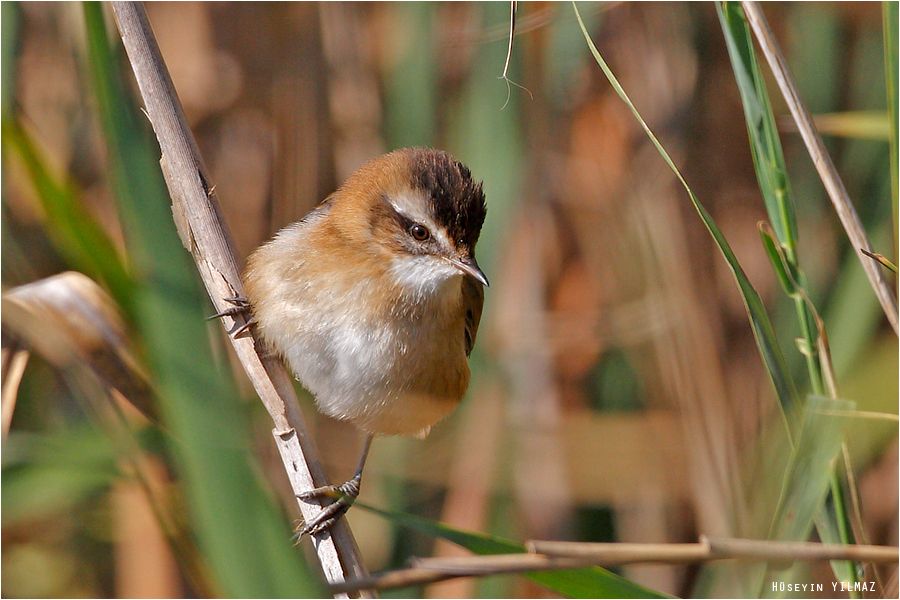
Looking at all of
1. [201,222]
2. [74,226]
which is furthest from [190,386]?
[201,222]

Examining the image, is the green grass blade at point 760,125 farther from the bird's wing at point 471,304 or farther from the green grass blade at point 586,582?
the bird's wing at point 471,304

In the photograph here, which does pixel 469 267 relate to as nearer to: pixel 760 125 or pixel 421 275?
pixel 421 275

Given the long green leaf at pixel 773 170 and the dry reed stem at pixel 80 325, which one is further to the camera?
the dry reed stem at pixel 80 325

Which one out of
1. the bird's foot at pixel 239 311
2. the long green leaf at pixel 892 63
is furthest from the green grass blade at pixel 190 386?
the long green leaf at pixel 892 63

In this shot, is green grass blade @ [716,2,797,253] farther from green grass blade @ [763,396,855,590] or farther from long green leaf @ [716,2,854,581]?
green grass blade @ [763,396,855,590]

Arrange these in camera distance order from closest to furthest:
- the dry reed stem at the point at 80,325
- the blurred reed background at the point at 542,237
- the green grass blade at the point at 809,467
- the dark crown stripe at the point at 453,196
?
the green grass blade at the point at 809,467
the dry reed stem at the point at 80,325
the dark crown stripe at the point at 453,196
the blurred reed background at the point at 542,237

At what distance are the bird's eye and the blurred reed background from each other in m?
0.58

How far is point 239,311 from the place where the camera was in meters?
2.46

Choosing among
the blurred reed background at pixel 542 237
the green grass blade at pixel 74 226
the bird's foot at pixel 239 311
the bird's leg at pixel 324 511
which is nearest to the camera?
the green grass blade at pixel 74 226

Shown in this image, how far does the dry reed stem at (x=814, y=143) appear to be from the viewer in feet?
5.71

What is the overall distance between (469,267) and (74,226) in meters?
0.91

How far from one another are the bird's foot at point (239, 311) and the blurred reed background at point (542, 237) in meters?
0.63

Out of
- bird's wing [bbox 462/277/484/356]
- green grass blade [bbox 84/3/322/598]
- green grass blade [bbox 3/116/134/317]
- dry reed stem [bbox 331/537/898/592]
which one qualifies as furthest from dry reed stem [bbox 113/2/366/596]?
dry reed stem [bbox 331/537/898/592]

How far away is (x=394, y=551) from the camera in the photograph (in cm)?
322
